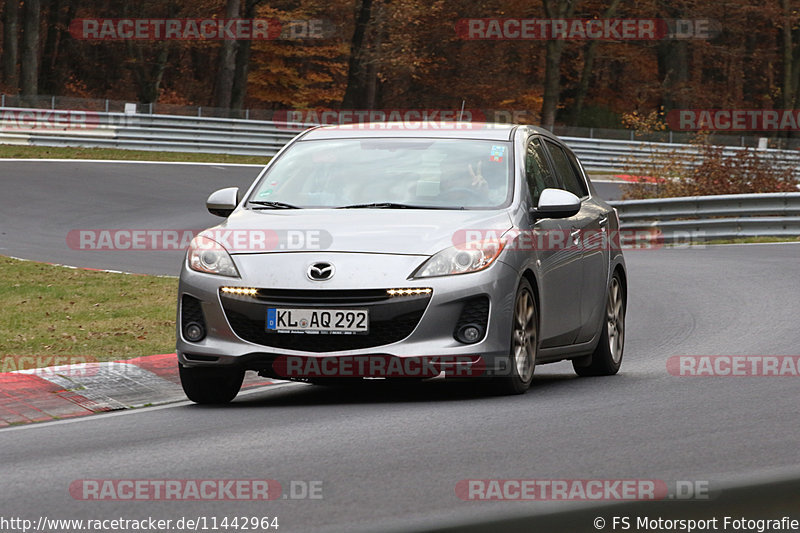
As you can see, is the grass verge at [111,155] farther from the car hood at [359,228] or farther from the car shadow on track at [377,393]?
the car hood at [359,228]

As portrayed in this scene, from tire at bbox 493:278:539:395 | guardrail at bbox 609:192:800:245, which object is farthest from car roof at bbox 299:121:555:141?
guardrail at bbox 609:192:800:245

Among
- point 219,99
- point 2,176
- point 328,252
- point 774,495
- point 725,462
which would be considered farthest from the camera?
point 219,99

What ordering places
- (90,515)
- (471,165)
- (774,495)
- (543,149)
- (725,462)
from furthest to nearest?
1. (543,149)
2. (471,165)
3. (725,462)
4. (90,515)
5. (774,495)

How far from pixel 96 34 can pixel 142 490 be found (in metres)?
62.1

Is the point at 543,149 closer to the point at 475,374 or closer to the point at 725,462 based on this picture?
the point at 475,374

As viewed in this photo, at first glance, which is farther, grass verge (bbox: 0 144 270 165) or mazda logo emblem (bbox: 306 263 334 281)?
grass verge (bbox: 0 144 270 165)

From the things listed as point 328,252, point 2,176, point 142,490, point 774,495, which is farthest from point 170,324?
point 2,176

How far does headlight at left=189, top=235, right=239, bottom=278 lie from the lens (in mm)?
8195

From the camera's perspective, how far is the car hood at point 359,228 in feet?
26.5

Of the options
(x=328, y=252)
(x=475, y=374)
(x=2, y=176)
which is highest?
(x=328, y=252)

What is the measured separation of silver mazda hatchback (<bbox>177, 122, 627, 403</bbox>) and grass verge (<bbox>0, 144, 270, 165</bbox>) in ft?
92.7

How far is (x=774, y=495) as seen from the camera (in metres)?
2.81

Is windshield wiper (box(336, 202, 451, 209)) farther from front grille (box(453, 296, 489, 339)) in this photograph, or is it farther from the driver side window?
front grille (box(453, 296, 489, 339))

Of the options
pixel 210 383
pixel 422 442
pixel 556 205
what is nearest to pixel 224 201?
pixel 210 383
